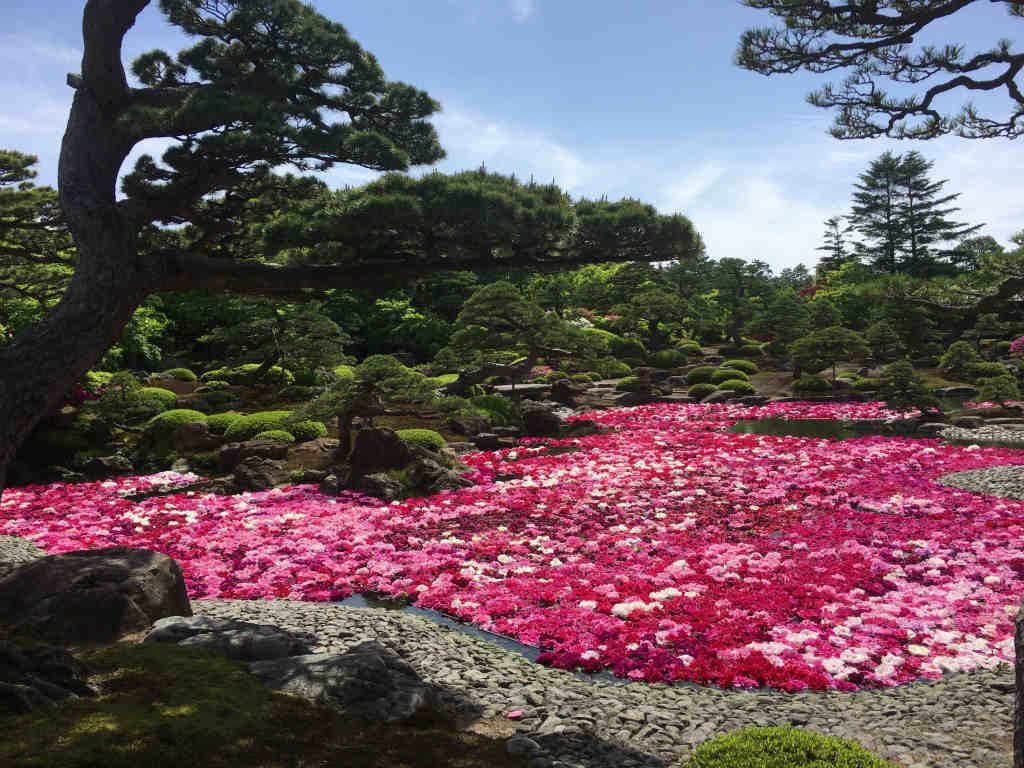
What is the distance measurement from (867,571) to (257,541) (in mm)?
8330

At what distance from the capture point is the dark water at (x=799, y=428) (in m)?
20.1

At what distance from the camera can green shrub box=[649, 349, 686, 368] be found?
40.0 meters

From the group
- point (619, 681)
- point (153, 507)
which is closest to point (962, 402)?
point (619, 681)

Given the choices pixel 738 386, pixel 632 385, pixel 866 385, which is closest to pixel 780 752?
pixel 632 385

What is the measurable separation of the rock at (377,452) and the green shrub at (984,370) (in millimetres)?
32698

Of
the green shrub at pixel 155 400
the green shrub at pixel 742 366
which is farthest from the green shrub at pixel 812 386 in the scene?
the green shrub at pixel 155 400

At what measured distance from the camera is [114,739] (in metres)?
3.12

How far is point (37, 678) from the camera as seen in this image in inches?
142

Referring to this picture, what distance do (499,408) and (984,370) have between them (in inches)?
1070

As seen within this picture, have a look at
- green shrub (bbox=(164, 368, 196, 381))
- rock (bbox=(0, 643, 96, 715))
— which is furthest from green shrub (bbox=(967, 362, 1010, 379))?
rock (bbox=(0, 643, 96, 715))

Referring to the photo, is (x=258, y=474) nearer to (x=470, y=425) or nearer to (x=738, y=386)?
(x=470, y=425)

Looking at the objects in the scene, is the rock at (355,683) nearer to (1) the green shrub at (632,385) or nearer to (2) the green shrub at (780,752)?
(2) the green shrub at (780,752)

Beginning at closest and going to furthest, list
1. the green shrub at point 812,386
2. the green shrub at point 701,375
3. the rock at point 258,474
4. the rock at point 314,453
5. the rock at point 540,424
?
the rock at point 258,474
the rock at point 314,453
the rock at point 540,424
the green shrub at point 812,386
the green shrub at point 701,375

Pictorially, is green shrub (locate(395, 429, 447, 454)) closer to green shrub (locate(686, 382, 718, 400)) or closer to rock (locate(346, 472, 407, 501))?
rock (locate(346, 472, 407, 501))
